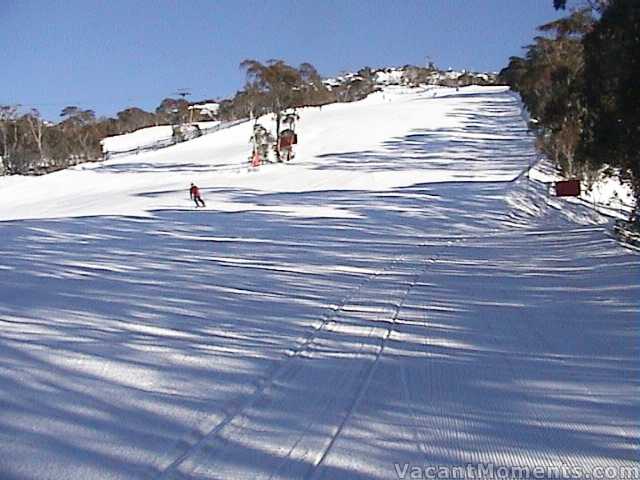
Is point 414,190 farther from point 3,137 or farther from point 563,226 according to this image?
point 3,137

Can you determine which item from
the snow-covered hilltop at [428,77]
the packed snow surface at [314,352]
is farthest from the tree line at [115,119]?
the packed snow surface at [314,352]

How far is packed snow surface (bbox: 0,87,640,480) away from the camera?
568 centimetres

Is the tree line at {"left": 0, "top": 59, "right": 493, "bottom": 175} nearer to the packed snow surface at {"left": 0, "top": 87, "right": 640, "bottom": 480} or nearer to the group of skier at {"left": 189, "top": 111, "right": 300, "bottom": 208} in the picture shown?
the group of skier at {"left": 189, "top": 111, "right": 300, "bottom": 208}

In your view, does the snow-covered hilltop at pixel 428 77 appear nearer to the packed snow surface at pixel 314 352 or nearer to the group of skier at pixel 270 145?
the group of skier at pixel 270 145

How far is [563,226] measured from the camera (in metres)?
24.4

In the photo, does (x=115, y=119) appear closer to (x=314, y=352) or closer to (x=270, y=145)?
(x=270, y=145)

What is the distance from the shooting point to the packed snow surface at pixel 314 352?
568cm

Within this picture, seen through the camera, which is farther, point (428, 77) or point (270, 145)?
point (428, 77)

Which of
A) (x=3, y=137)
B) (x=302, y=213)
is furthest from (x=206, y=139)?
Result: (x=302, y=213)

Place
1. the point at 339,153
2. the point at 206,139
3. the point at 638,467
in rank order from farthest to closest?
A: the point at 206,139
the point at 339,153
the point at 638,467

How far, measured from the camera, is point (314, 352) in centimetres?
855

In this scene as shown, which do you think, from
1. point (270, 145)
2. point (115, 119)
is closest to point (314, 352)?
point (270, 145)

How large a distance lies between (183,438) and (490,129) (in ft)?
228

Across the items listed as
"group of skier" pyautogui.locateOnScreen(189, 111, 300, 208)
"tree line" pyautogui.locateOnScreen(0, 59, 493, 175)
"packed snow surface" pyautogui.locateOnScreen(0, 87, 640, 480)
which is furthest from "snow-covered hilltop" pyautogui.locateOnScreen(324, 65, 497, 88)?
"packed snow surface" pyautogui.locateOnScreen(0, 87, 640, 480)
